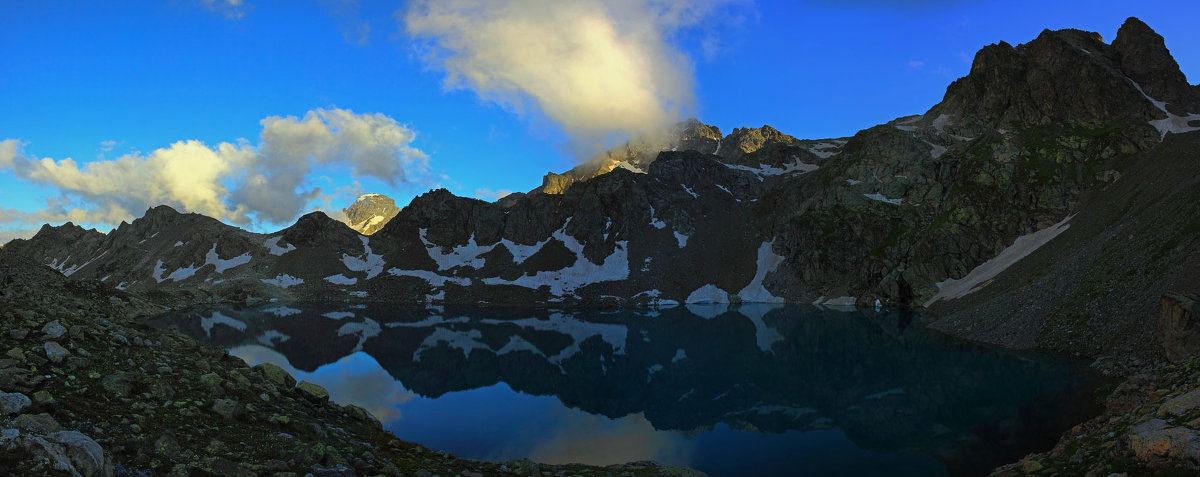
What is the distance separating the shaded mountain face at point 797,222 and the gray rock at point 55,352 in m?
105

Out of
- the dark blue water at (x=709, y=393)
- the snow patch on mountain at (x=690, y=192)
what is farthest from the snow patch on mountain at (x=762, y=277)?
the dark blue water at (x=709, y=393)

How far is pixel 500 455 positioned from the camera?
2739 centimetres

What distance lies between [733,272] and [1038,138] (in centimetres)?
7862

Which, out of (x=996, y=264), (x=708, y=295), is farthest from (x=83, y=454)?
(x=708, y=295)

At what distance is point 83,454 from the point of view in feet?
31.4

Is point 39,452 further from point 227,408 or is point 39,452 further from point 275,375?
point 275,375

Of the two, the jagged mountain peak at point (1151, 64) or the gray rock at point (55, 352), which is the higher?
the jagged mountain peak at point (1151, 64)

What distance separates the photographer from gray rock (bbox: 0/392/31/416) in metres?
11.0

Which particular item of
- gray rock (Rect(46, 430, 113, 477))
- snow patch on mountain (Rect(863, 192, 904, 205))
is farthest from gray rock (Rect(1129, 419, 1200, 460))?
snow patch on mountain (Rect(863, 192, 904, 205))

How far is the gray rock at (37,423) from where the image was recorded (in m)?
10.2

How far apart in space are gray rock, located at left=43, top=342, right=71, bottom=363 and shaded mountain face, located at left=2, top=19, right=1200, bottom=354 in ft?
346

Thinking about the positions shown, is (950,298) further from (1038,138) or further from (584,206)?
(584,206)

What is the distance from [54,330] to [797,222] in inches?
6051

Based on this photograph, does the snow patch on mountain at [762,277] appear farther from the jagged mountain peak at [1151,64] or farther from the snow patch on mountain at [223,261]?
the snow patch on mountain at [223,261]
